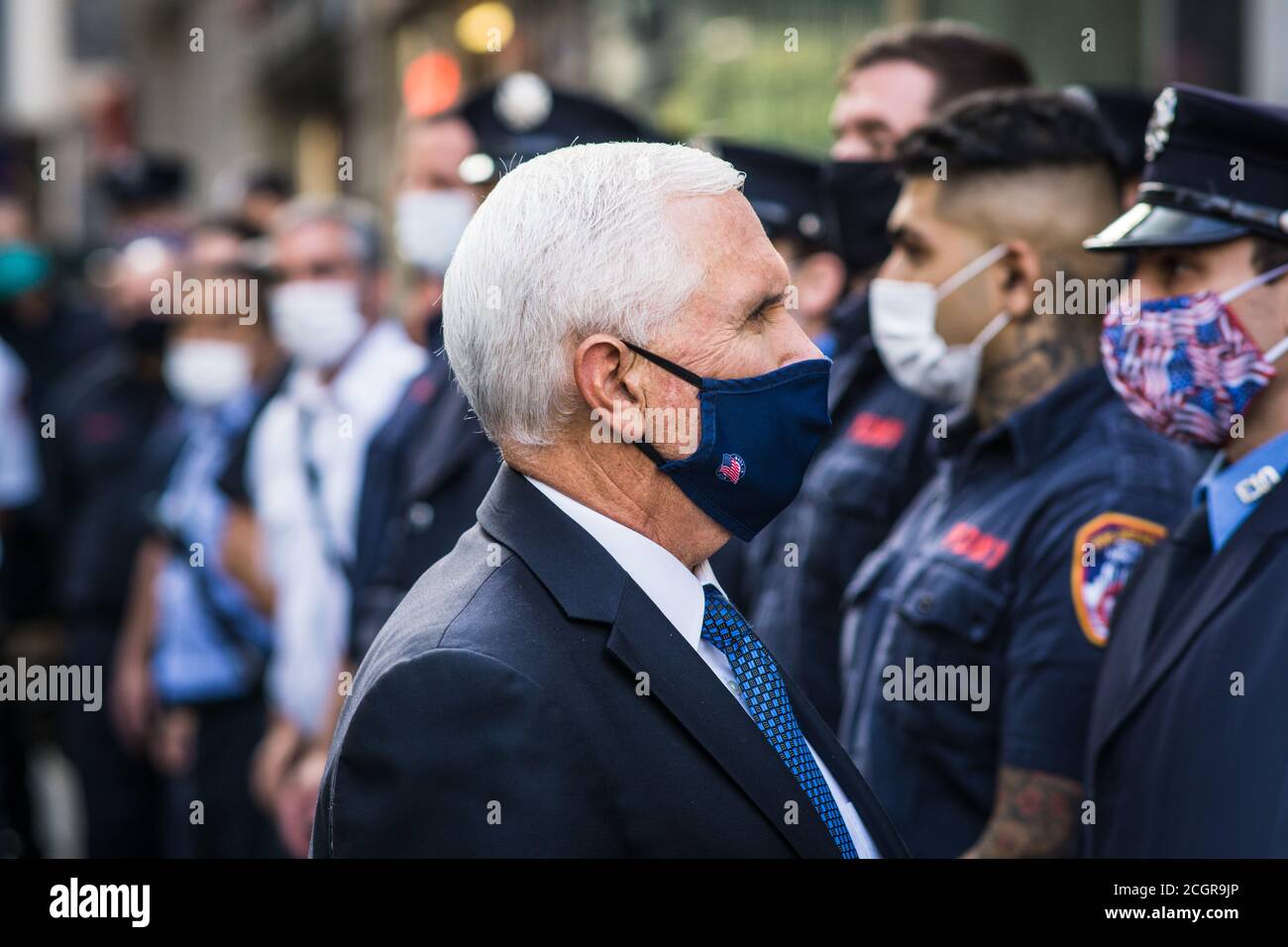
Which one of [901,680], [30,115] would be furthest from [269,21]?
[901,680]

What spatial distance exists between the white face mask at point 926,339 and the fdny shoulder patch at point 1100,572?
0.55m

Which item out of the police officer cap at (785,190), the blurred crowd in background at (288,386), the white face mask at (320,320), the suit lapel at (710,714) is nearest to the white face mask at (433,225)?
the blurred crowd in background at (288,386)

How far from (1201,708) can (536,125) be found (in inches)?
122

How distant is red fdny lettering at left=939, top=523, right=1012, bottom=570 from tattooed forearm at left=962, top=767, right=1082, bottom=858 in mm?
413

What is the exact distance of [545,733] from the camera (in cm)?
209

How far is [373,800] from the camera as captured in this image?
6.79 ft

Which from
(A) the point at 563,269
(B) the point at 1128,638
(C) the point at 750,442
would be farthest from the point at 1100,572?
(A) the point at 563,269

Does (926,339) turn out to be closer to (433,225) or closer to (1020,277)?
(1020,277)

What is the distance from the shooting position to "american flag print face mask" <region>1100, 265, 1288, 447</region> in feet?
9.38

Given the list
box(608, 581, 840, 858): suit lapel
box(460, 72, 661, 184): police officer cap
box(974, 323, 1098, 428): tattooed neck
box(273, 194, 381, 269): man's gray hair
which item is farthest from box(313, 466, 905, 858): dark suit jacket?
box(273, 194, 381, 269): man's gray hair

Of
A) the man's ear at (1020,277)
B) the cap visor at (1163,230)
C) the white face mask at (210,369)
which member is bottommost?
the white face mask at (210,369)

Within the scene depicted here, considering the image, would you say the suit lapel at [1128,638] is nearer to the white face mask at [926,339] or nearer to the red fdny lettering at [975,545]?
the red fdny lettering at [975,545]

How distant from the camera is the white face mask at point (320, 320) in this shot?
6125 millimetres
